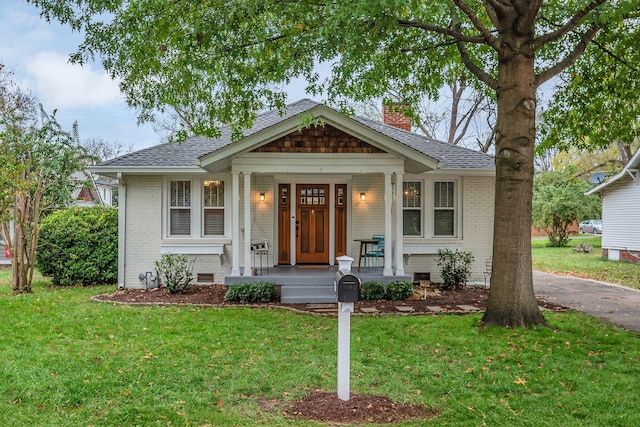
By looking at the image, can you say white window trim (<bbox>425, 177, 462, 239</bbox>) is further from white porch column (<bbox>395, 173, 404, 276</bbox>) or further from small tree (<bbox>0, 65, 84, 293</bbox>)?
small tree (<bbox>0, 65, 84, 293</bbox>)

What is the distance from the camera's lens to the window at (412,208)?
42.7ft

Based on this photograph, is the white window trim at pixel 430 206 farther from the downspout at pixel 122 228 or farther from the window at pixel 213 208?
the downspout at pixel 122 228

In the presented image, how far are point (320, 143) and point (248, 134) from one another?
10.1 ft

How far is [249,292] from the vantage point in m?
10.3

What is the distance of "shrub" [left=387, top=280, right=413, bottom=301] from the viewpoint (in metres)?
10.6

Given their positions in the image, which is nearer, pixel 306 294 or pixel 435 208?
pixel 306 294

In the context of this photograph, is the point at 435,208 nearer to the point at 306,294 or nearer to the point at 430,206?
the point at 430,206

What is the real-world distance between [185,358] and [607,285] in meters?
11.8

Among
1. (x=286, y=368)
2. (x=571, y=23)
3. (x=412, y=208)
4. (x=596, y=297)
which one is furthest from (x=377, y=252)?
(x=286, y=368)

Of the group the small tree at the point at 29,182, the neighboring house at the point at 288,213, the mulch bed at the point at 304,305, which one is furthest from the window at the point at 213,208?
the small tree at the point at 29,182

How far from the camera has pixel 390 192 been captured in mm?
11234

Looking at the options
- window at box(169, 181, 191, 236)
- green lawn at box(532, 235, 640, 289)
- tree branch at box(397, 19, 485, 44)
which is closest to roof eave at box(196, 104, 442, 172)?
window at box(169, 181, 191, 236)

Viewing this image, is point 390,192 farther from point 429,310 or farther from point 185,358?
point 185,358

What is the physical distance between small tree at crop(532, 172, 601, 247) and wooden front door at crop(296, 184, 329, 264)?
66.3 ft
